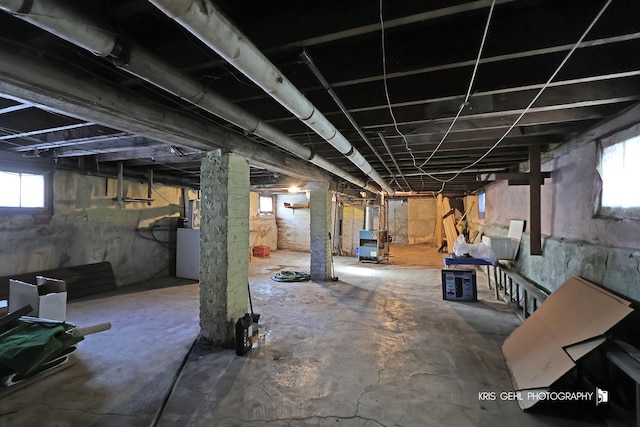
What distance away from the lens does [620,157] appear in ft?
6.97

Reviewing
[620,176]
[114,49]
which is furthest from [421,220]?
[114,49]

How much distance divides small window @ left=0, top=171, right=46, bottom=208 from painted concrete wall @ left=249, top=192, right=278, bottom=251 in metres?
4.97

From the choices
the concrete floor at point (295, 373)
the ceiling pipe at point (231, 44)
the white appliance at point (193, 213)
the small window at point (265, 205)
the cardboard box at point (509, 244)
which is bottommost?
the concrete floor at point (295, 373)

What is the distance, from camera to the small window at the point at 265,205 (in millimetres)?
10043

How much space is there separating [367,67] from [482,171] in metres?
3.99

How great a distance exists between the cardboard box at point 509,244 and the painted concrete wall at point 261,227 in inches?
249

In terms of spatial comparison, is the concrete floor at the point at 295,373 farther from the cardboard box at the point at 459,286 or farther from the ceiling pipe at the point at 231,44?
the ceiling pipe at the point at 231,44

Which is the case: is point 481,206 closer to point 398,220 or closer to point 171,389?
point 398,220

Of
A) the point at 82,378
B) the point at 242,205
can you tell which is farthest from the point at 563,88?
the point at 82,378

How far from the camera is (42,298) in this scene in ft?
9.92

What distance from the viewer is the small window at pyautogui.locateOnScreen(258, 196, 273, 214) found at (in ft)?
32.9

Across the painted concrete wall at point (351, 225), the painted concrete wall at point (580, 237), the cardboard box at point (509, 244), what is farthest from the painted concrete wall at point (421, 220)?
the painted concrete wall at point (580, 237)

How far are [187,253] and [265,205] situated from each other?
15.3ft

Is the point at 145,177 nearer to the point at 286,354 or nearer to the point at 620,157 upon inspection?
the point at 286,354
